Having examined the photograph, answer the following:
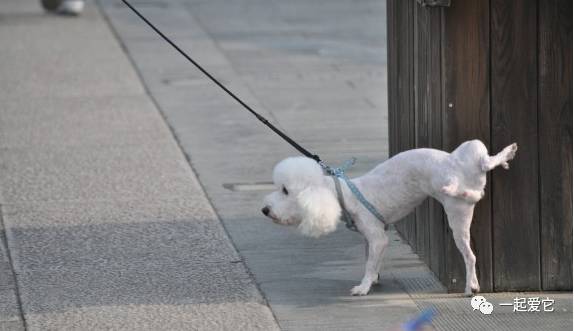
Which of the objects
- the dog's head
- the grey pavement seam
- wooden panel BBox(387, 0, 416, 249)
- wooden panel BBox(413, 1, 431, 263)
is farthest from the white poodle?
the grey pavement seam

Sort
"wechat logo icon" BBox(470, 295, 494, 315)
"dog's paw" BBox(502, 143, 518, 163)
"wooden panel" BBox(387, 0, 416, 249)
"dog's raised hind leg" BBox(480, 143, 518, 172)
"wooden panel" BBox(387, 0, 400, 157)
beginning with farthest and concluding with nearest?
"wooden panel" BBox(387, 0, 400, 157), "wooden panel" BBox(387, 0, 416, 249), "wechat logo icon" BBox(470, 295, 494, 315), "dog's paw" BBox(502, 143, 518, 163), "dog's raised hind leg" BBox(480, 143, 518, 172)

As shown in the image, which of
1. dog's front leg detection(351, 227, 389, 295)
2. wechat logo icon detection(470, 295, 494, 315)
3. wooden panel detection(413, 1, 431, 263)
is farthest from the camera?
wooden panel detection(413, 1, 431, 263)

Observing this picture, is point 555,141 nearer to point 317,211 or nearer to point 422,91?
point 422,91

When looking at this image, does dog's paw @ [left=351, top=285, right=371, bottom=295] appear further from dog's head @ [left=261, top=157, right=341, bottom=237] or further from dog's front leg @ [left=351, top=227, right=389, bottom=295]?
dog's head @ [left=261, top=157, right=341, bottom=237]

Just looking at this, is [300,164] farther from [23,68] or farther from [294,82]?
[23,68]

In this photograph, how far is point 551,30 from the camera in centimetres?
666

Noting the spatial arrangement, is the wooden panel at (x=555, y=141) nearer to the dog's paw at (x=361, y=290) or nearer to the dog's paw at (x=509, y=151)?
the dog's paw at (x=509, y=151)

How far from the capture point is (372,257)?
6.77 m

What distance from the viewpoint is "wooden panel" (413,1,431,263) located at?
7027 mm

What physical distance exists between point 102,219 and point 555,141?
318cm

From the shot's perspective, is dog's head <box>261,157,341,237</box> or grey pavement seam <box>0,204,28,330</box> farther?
grey pavement seam <box>0,204,28,330</box>

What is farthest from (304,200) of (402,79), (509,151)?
(402,79)

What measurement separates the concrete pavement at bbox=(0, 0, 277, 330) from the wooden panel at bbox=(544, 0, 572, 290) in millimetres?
1523

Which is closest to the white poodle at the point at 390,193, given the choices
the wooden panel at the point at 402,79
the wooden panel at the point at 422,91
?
the wooden panel at the point at 422,91
